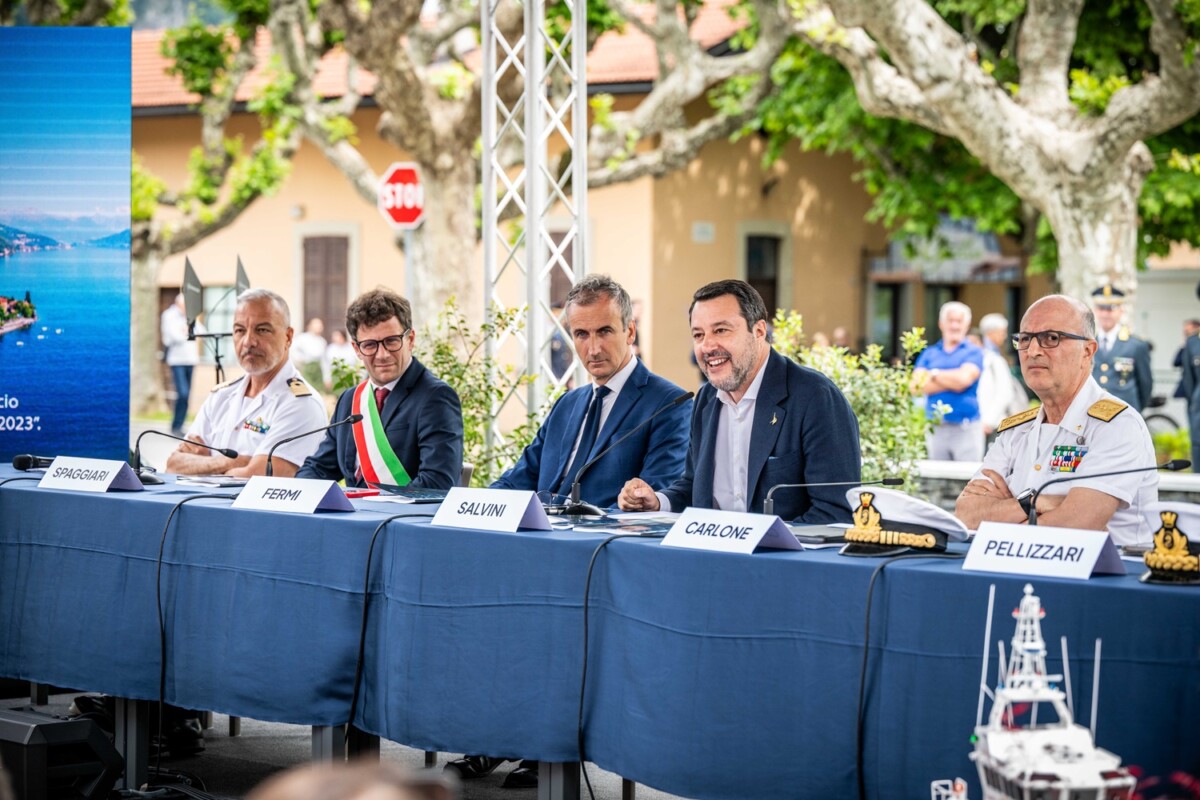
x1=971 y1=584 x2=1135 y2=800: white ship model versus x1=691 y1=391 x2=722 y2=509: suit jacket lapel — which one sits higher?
x1=691 y1=391 x2=722 y2=509: suit jacket lapel

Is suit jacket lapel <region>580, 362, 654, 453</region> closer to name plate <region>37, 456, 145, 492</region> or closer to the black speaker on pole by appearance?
name plate <region>37, 456, 145, 492</region>

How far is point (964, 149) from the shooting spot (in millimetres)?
17078

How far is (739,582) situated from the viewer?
3264 millimetres

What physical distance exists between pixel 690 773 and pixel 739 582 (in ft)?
1.40

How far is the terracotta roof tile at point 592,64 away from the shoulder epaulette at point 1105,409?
44.5ft

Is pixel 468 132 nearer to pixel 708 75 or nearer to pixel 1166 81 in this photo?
pixel 708 75

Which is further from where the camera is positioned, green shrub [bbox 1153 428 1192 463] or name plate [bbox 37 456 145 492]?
green shrub [bbox 1153 428 1192 463]

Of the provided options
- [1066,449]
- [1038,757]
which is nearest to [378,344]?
[1066,449]

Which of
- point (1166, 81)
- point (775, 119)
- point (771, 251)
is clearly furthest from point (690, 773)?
point (771, 251)

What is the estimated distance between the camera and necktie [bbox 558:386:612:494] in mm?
5211

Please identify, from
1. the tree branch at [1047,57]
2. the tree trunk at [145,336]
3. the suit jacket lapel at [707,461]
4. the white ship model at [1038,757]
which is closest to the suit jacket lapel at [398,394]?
the suit jacket lapel at [707,461]

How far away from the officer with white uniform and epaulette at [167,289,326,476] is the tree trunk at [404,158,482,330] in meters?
7.40

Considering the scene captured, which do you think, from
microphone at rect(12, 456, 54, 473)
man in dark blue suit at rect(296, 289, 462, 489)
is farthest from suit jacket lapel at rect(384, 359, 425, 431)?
microphone at rect(12, 456, 54, 473)

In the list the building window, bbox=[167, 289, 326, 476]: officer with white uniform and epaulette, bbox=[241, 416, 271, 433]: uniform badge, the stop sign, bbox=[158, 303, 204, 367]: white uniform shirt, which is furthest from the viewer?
the building window
